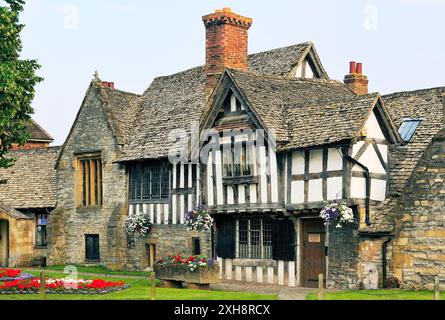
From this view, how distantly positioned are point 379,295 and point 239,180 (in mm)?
7749

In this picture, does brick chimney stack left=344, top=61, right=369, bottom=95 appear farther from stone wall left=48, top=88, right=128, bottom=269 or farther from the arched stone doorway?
the arched stone doorway

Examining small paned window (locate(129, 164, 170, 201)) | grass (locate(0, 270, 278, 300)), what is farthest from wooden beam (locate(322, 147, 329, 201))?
small paned window (locate(129, 164, 170, 201))

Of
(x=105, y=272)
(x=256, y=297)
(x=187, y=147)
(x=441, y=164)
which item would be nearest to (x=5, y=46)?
(x=187, y=147)

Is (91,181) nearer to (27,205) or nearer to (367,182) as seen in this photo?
(27,205)

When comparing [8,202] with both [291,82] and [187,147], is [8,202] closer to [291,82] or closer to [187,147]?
[187,147]

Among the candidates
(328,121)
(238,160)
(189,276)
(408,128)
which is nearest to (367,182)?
(328,121)

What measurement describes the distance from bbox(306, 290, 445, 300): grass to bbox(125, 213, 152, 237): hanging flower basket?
11875mm

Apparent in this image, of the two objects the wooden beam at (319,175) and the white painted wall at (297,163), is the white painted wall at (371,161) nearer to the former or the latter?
the wooden beam at (319,175)

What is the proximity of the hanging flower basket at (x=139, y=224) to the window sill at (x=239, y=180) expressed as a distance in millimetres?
6062

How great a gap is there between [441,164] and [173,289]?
9093 millimetres

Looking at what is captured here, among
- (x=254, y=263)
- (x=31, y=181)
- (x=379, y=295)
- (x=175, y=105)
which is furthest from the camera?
(x=31, y=181)

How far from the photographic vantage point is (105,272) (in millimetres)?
34906

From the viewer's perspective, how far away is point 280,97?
30.8 metres

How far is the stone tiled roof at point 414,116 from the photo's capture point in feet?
93.2
